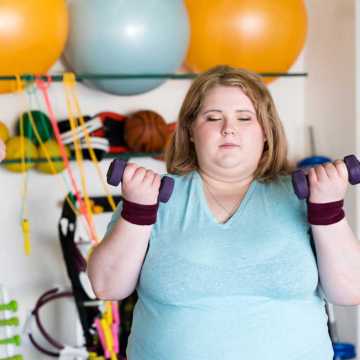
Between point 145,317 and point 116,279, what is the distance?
11 cm

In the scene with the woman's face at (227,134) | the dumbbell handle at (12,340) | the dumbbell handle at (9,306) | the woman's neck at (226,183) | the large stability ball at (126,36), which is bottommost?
the dumbbell handle at (12,340)

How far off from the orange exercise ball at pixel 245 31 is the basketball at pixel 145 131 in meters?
0.33

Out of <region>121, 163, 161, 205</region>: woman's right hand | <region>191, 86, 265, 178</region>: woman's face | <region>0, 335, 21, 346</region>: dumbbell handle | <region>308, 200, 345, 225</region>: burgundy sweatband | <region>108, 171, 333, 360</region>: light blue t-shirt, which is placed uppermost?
<region>191, 86, 265, 178</region>: woman's face

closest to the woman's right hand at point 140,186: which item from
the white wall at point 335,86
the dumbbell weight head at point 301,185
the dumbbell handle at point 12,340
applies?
the dumbbell weight head at point 301,185

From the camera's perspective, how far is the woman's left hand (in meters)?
1.51

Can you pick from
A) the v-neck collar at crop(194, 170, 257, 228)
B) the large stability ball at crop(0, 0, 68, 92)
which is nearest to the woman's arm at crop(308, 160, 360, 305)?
the v-neck collar at crop(194, 170, 257, 228)

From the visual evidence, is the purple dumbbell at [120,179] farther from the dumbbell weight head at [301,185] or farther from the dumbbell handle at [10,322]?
the dumbbell handle at [10,322]

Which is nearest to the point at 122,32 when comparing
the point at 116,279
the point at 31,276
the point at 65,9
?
the point at 65,9

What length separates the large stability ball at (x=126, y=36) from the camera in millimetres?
3061

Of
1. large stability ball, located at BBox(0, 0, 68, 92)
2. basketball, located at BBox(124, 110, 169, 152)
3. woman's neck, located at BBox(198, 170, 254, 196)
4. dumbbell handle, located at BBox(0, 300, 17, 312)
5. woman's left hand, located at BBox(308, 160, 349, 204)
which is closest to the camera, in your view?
woman's left hand, located at BBox(308, 160, 349, 204)

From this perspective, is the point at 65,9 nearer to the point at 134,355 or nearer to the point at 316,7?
the point at 316,7

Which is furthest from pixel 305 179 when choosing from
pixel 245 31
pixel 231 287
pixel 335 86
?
pixel 335 86

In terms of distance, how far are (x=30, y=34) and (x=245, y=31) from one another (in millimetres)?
922

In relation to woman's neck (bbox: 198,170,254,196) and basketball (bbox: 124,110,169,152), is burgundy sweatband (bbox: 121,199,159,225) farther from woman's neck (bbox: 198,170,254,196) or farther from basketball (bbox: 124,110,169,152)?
basketball (bbox: 124,110,169,152)
